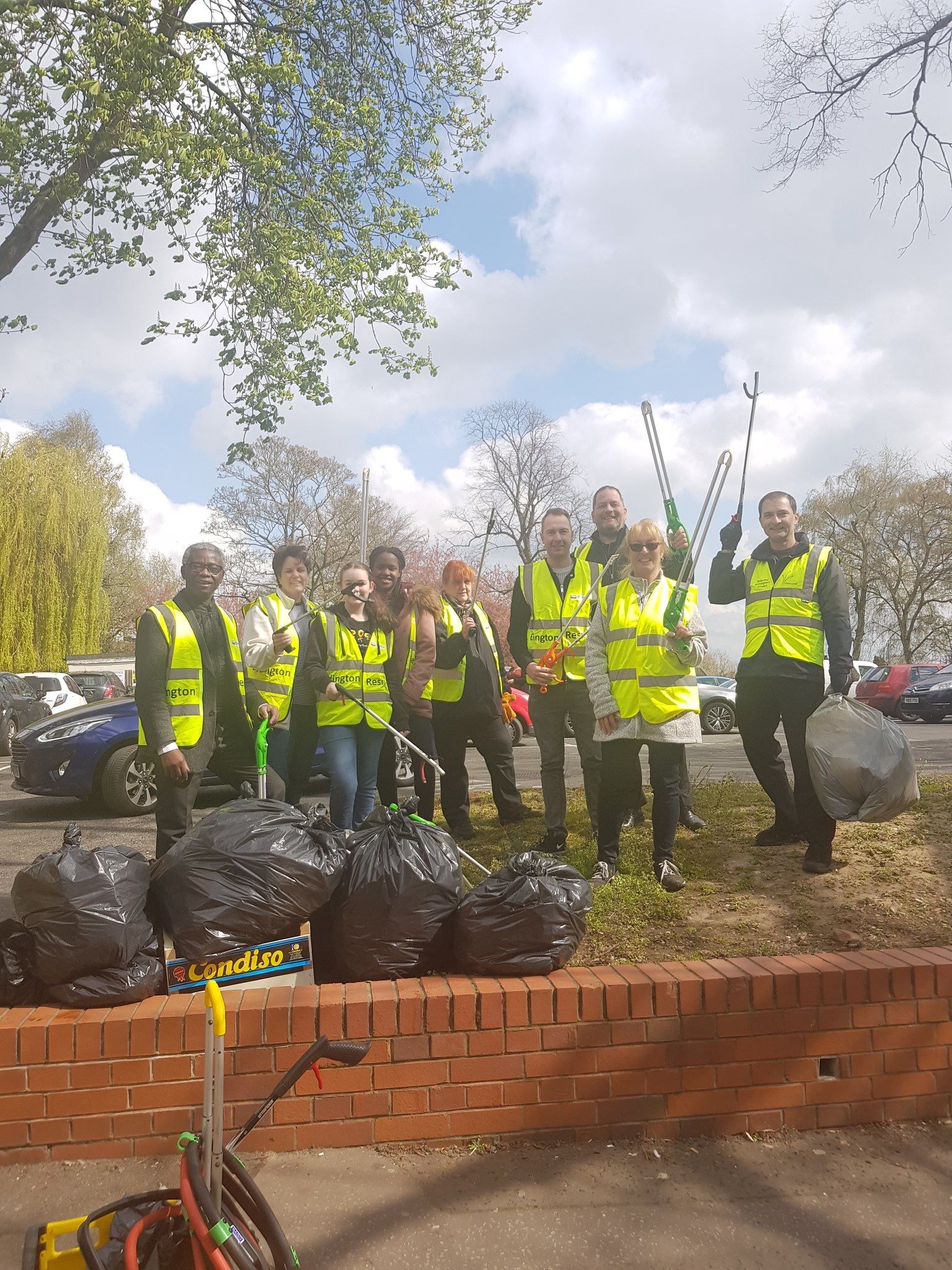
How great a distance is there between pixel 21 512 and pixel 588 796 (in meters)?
29.1

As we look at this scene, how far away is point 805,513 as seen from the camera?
44.8 metres

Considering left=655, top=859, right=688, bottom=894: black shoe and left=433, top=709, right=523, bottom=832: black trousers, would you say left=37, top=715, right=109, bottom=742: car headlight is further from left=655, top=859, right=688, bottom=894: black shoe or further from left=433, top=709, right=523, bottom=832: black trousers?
left=655, top=859, right=688, bottom=894: black shoe

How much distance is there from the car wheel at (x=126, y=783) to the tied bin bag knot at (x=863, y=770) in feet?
18.8

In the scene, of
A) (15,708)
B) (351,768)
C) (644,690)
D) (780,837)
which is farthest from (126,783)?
(15,708)

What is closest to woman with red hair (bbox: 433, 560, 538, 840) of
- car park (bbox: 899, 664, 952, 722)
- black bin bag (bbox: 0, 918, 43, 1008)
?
black bin bag (bbox: 0, 918, 43, 1008)

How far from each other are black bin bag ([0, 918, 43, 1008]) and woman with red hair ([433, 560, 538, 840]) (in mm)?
2734

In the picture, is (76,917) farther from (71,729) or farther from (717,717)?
(717,717)

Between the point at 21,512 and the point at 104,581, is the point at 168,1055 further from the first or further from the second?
the point at 104,581

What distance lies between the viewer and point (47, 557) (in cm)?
3047

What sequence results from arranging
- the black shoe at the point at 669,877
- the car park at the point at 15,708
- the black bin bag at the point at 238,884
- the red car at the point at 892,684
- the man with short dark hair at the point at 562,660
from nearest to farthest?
the black bin bag at the point at 238,884 < the black shoe at the point at 669,877 < the man with short dark hair at the point at 562,660 < the car park at the point at 15,708 < the red car at the point at 892,684

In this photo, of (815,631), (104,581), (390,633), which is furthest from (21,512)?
(815,631)

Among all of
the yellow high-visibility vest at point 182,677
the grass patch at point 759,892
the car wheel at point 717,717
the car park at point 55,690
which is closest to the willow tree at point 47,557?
the car park at point 55,690

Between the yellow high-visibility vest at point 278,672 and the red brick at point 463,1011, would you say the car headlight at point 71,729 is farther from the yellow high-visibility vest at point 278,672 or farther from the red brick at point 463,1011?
the red brick at point 463,1011

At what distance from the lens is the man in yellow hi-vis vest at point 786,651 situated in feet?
14.5
